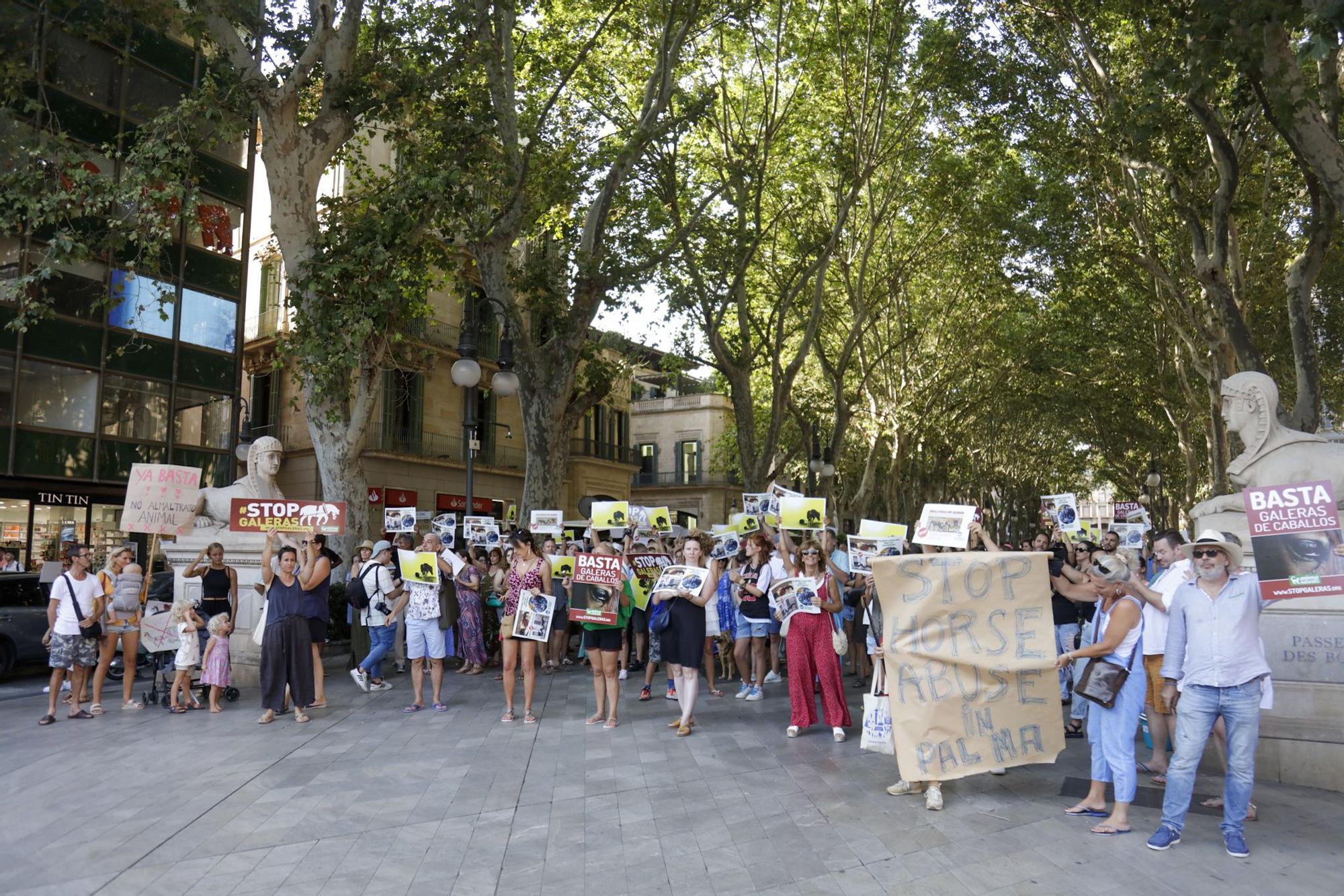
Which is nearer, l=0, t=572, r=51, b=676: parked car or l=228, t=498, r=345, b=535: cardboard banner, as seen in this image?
l=228, t=498, r=345, b=535: cardboard banner

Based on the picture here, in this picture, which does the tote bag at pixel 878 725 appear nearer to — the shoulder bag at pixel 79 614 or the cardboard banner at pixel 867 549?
the cardboard banner at pixel 867 549

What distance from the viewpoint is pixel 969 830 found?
5945mm

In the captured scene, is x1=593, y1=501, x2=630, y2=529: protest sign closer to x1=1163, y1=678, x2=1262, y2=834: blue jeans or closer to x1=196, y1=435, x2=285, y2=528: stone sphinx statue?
x1=196, y1=435, x2=285, y2=528: stone sphinx statue

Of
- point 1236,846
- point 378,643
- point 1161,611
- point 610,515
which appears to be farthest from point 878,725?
point 378,643

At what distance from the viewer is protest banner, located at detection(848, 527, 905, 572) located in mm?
9781

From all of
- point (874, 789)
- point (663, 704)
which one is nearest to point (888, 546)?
point (663, 704)

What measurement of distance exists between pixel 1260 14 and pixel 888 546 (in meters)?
5.67

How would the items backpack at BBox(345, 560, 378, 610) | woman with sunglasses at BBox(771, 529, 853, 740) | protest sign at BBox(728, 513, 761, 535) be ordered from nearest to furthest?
1. woman with sunglasses at BBox(771, 529, 853, 740)
2. backpack at BBox(345, 560, 378, 610)
3. protest sign at BBox(728, 513, 761, 535)

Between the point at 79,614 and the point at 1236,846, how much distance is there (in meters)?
10.2

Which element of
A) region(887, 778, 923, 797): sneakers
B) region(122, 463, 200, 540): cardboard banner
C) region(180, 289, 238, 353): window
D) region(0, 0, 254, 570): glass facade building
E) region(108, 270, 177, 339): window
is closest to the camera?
region(887, 778, 923, 797): sneakers

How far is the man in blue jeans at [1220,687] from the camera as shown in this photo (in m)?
5.53

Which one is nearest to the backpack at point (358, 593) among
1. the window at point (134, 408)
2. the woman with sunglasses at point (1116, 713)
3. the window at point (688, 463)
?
the woman with sunglasses at point (1116, 713)

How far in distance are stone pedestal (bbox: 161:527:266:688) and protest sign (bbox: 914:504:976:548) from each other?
26.7ft

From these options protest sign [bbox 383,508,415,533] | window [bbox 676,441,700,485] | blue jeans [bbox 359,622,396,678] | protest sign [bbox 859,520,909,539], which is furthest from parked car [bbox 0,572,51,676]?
window [bbox 676,441,700,485]
